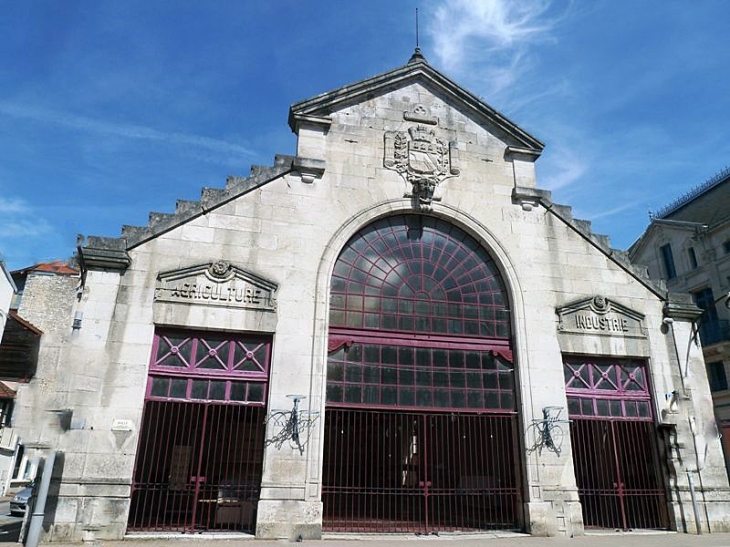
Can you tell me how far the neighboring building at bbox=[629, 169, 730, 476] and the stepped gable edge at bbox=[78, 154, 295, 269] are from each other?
2524 centimetres

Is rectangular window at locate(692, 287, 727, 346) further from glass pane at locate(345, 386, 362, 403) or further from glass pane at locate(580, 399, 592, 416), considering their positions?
glass pane at locate(345, 386, 362, 403)

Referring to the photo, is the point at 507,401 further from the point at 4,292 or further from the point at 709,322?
the point at 709,322

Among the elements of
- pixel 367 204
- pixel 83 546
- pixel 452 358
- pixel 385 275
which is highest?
pixel 367 204

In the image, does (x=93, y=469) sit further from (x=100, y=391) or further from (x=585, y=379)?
(x=585, y=379)

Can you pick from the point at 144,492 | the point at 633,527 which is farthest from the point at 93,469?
the point at 633,527

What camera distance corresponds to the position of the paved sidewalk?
11.7 metres

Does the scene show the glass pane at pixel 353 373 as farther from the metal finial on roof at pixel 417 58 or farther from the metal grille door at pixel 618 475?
the metal finial on roof at pixel 417 58

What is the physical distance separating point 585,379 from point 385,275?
6588 millimetres

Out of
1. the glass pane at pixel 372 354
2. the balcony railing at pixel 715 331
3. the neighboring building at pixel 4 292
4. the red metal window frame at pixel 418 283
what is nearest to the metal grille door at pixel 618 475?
the red metal window frame at pixel 418 283

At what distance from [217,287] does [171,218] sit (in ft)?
7.37

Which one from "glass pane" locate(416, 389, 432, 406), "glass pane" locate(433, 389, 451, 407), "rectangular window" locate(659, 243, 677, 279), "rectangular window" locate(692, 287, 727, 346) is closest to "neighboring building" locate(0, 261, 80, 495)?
"glass pane" locate(416, 389, 432, 406)

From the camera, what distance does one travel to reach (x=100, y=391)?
12.7m

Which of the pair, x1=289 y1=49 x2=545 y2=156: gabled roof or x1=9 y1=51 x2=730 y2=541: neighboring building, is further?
x1=289 y1=49 x2=545 y2=156: gabled roof

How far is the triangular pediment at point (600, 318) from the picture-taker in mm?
16031
